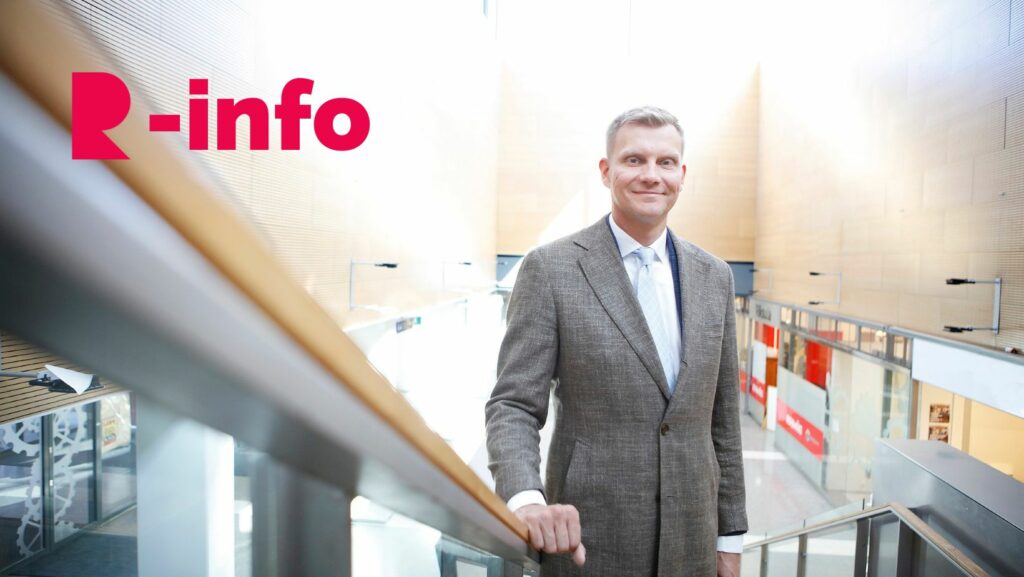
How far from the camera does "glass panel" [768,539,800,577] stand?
430cm

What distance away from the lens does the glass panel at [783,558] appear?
169 inches

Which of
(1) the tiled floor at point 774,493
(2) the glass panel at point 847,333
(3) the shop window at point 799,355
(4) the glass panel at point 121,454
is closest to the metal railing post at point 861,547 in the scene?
(4) the glass panel at point 121,454

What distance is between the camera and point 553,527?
3.80 feet

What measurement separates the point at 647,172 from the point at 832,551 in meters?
2.92

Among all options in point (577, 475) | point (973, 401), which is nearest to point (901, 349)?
point (973, 401)

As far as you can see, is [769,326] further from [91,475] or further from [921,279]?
[91,475]

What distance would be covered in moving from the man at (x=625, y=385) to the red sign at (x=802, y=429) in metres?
9.59

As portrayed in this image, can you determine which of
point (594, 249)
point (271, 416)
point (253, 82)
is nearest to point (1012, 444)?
point (594, 249)

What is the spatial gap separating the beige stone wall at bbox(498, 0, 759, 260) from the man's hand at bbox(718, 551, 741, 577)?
501 inches

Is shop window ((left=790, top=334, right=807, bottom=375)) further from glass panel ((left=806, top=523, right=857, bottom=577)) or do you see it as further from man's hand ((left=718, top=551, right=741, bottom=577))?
man's hand ((left=718, top=551, right=741, bottom=577))

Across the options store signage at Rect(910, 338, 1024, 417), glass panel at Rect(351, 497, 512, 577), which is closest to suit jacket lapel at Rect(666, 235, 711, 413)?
glass panel at Rect(351, 497, 512, 577)

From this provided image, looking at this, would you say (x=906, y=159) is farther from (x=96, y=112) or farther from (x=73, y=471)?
(x=96, y=112)

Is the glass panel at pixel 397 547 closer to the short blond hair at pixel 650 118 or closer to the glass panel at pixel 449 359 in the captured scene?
the short blond hair at pixel 650 118

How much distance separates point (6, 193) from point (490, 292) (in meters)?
14.4
